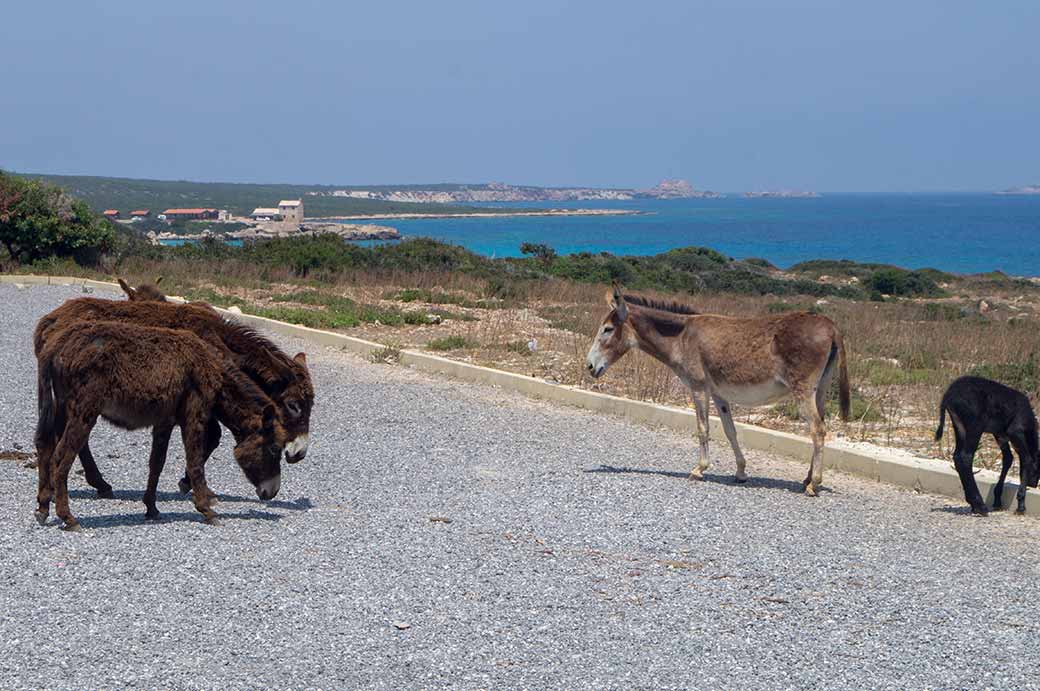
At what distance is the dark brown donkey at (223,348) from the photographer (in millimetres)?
9227

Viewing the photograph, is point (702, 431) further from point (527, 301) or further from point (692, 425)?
point (527, 301)

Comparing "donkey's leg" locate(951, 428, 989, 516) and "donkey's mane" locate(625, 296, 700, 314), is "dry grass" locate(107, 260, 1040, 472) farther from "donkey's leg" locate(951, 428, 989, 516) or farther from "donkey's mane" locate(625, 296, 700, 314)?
"donkey's mane" locate(625, 296, 700, 314)

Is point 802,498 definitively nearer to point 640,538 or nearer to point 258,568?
point 640,538

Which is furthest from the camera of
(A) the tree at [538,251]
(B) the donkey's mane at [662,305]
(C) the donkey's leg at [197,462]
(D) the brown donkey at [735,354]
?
(A) the tree at [538,251]

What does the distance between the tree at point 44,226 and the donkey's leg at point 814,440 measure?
27509 millimetres

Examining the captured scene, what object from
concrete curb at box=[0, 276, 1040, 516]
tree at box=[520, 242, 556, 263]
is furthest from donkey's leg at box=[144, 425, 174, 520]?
tree at box=[520, 242, 556, 263]

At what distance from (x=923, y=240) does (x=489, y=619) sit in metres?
146

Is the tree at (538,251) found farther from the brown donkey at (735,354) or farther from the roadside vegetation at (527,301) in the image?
the brown donkey at (735,354)

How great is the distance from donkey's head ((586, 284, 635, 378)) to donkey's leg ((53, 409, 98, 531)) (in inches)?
221

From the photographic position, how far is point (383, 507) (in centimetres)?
999

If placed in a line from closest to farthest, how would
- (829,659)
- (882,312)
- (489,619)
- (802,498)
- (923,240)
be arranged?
(829,659) → (489,619) → (802,498) → (882,312) → (923,240)

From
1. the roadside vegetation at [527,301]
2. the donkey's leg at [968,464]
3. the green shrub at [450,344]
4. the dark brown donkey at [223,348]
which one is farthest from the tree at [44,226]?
the donkey's leg at [968,464]

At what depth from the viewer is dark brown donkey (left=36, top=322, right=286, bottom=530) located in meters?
8.39

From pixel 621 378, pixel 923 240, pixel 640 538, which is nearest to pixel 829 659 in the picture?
pixel 640 538
